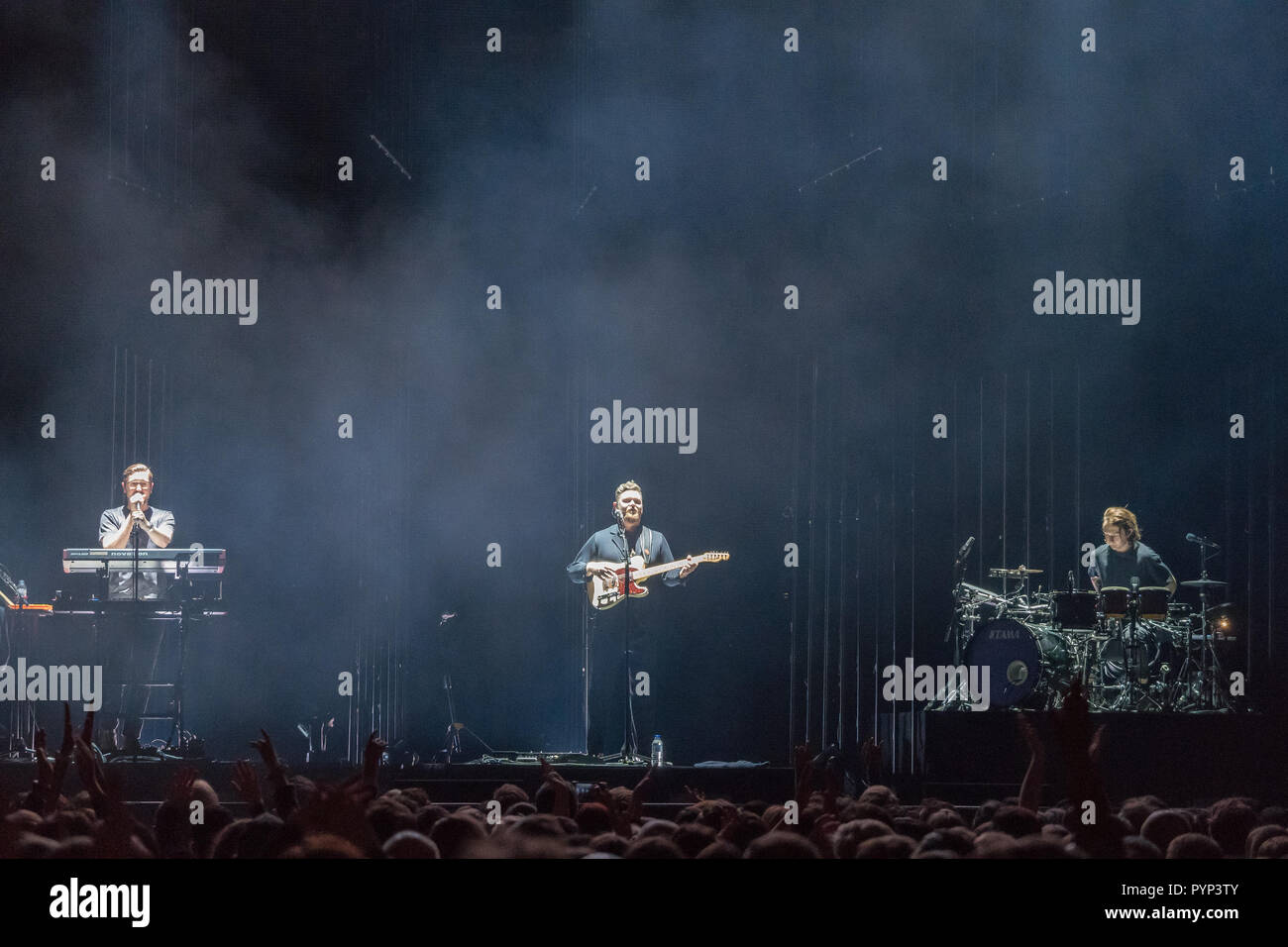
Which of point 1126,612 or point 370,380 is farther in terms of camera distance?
point 370,380

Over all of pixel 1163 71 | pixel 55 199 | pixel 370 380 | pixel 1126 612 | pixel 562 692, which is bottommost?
pixel 562 692

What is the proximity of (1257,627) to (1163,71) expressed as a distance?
13.1ft

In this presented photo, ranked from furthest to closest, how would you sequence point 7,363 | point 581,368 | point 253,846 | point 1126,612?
point 581,368 < point 7,363 < point 1126,612 < point 253,846

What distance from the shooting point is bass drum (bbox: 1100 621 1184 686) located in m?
8.78

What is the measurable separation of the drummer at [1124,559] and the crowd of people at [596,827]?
5328 mm

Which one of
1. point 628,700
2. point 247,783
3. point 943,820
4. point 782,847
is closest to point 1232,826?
point 943,820

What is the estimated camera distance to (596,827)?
341cm

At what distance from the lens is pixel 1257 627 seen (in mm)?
9398

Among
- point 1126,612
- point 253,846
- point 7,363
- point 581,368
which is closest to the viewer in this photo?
point 253,846

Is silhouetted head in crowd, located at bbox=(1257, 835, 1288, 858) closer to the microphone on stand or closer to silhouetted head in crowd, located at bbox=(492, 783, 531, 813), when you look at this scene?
silhouetted head in crowd, located at bbox=(492, 783, 531, 813)

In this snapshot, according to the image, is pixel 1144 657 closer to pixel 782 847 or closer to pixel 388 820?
pixel 388 820

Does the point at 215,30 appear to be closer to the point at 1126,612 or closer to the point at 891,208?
the point at 891,208

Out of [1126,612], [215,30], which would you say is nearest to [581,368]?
[215,30]

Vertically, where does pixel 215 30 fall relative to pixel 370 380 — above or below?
above
